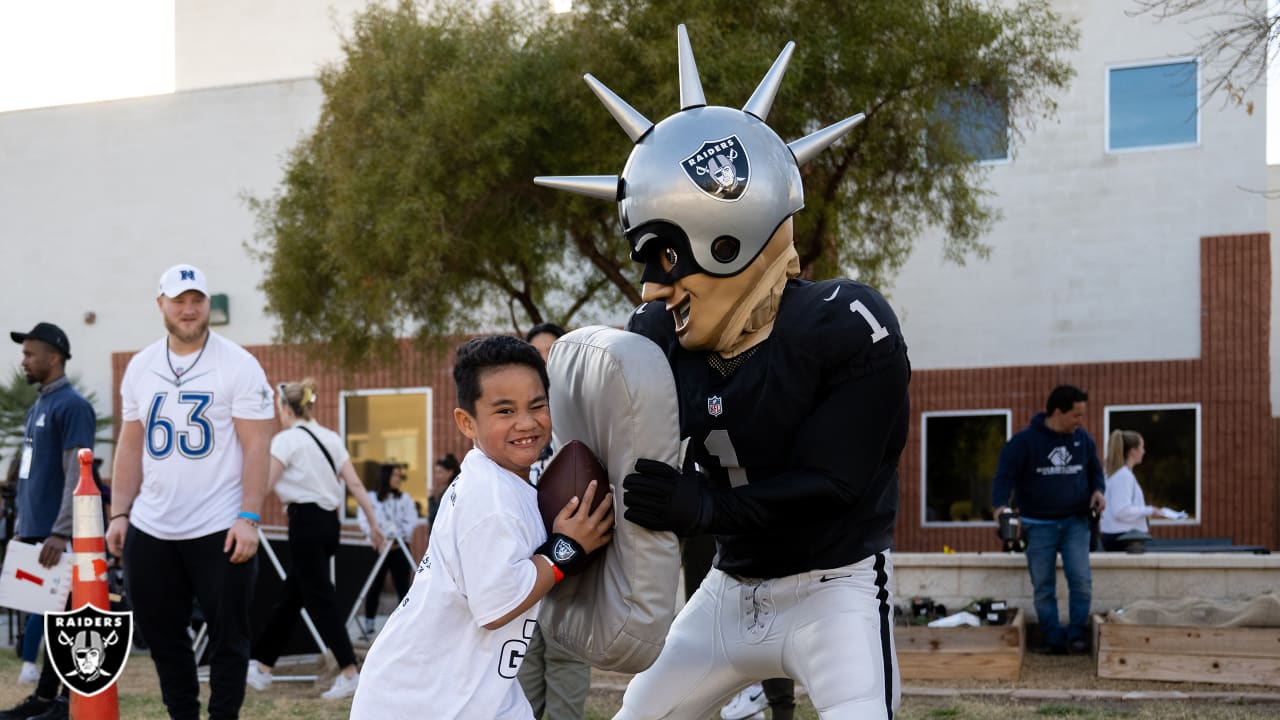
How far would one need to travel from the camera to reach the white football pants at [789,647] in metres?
3.37

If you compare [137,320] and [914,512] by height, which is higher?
[137,320]

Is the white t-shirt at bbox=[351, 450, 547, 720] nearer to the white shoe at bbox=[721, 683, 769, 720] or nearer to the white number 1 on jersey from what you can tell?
the white number 1 on jersey

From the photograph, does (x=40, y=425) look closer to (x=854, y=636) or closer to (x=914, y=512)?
(x=854, y=636)

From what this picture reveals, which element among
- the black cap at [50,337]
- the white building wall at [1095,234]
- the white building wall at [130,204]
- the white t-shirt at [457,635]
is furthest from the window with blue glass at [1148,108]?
the white t-shirt at [457,635]

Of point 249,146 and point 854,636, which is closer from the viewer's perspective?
point 854,636

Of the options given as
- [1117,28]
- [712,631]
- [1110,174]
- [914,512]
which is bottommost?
[914,512]

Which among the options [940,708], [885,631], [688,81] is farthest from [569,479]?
[940,708]

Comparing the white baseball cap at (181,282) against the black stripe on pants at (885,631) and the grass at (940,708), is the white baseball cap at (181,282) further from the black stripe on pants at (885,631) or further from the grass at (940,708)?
the black stripe on pants at (885,631)

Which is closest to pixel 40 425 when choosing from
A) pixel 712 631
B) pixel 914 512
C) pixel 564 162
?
pixel 712 631

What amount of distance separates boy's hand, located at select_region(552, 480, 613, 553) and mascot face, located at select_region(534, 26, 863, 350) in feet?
1.97

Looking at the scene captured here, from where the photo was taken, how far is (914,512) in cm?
1678

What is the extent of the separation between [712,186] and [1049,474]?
22.6ft

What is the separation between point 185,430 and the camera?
5.67 meters

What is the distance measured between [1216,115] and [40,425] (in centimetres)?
1353
